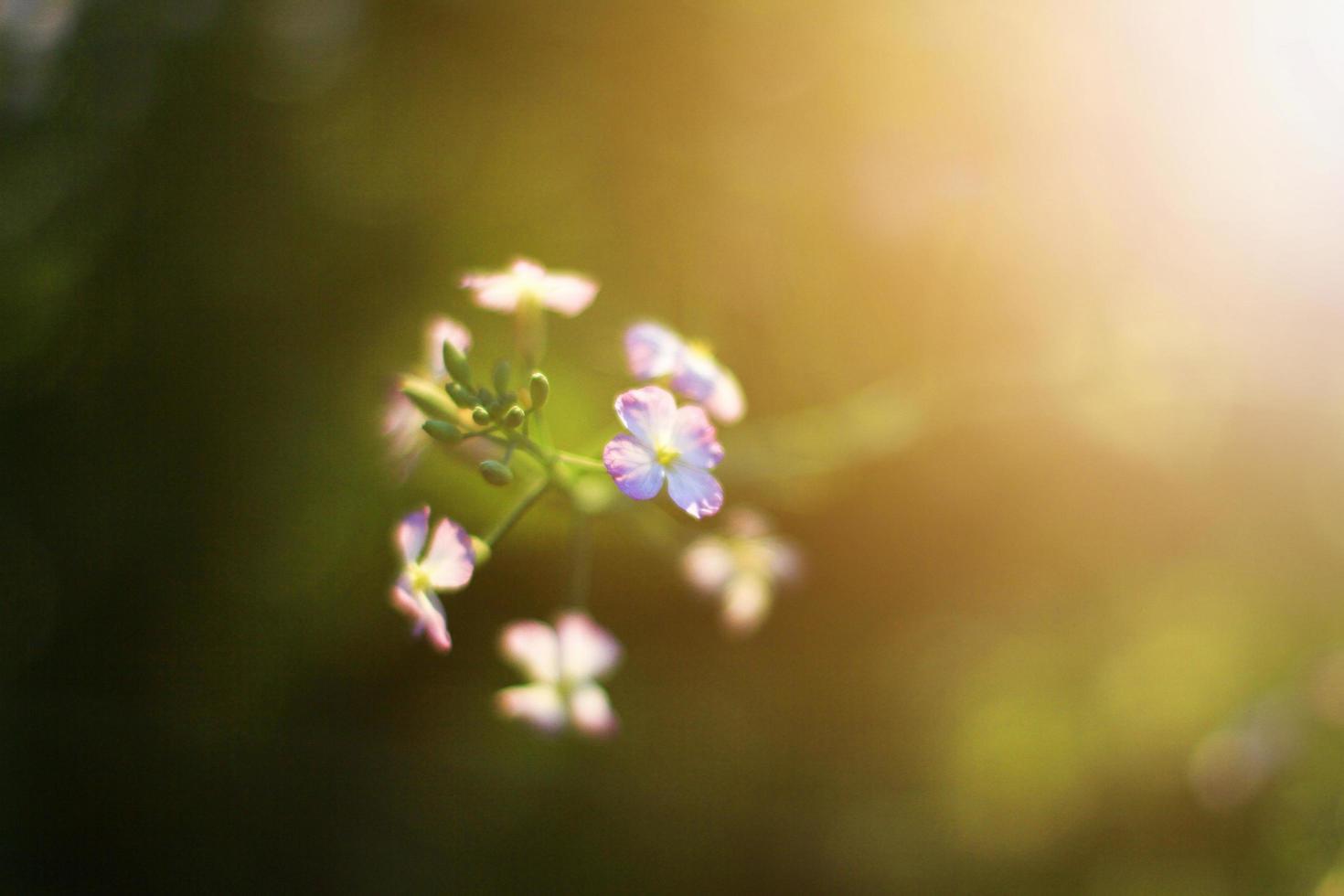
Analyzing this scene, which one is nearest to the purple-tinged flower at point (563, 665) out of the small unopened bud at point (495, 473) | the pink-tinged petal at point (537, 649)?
the pink-tinged petal at point (537, 649)

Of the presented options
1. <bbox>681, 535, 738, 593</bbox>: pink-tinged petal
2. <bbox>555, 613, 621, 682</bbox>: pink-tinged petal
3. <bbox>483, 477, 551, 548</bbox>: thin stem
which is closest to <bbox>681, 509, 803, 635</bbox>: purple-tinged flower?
<bbox>681, 535, 738, 593</bbox>: pink-tinged petal

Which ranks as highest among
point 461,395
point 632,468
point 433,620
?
point 461,395

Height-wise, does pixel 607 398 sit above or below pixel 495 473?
above

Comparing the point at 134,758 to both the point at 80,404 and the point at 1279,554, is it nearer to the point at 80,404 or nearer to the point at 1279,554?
the point at 80,404

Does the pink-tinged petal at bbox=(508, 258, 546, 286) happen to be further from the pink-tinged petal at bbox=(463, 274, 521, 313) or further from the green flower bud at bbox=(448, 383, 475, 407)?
the green flower bud at bbox=(448, 383, 475, 407)

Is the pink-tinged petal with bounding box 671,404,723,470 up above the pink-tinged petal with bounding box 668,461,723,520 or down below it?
above

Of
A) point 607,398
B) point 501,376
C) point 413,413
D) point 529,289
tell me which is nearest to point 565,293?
point 529,289

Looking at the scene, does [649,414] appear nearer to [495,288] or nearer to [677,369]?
[677,369]

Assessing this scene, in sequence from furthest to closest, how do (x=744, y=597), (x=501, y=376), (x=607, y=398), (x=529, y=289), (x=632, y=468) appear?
(x=607, y=398)
(x=744, y=597)
(x=529, y=289)
(x=501, y=376)
(x=632, y=468)
